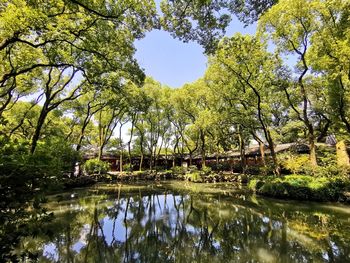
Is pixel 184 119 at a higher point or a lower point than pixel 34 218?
higher

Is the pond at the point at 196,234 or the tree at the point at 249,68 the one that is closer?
the pond at the point at 196,234

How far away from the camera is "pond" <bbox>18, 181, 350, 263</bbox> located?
6000mm

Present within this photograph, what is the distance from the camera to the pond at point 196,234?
6.00m

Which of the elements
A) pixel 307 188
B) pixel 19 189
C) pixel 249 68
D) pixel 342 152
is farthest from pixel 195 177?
pixel 19 189

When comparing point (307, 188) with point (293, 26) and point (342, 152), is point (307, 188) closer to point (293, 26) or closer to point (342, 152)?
point (342, 152)

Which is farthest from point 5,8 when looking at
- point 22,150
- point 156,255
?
point 156,255

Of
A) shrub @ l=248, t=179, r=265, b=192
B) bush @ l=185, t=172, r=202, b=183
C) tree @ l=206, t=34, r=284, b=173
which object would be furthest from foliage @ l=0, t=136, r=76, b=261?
bush @ l=185, t=172, r=202, b=183

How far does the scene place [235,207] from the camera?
12016 mm

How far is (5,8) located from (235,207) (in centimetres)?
1259

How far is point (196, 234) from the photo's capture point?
782 cm

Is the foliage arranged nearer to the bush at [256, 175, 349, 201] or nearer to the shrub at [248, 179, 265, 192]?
the bush at [256, 175, 349, 201]

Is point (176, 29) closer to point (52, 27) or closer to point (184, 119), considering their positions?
point (52, 27)

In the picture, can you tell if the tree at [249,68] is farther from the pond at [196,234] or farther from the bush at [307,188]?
the pond at [196,234]

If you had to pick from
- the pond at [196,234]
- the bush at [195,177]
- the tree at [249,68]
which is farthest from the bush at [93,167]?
the tree at [249,68]
